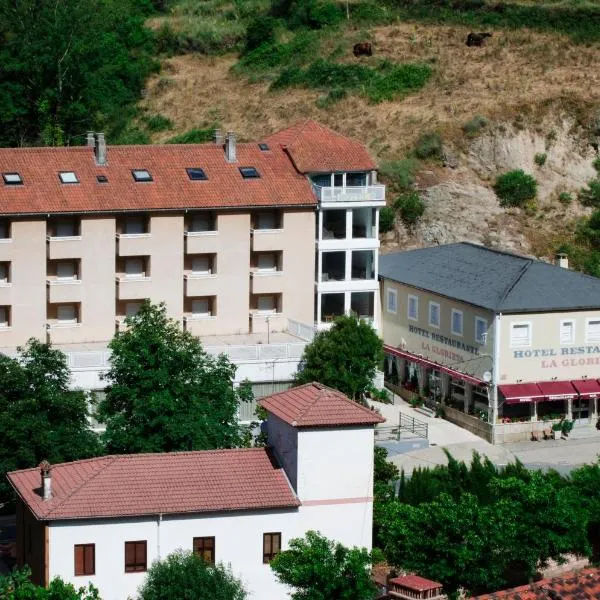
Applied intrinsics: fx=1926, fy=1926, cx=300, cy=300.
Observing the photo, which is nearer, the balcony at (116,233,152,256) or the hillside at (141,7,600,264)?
the balcony at (116,233,152,256)

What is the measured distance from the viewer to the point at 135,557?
4909 centimetres

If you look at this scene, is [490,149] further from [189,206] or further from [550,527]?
[550,527]

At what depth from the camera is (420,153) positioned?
89750 millimetres

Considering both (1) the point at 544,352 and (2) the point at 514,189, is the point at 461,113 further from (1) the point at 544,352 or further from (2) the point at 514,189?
(1) the point at 544,352

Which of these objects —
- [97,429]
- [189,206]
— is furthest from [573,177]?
[97,429]

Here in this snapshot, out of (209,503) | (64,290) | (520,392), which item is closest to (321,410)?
(209,503)

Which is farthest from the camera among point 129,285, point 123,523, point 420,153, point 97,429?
point 420,153

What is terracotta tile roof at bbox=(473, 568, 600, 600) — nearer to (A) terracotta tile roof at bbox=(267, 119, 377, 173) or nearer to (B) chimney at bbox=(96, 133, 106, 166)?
(A) terracotta tile roof at bbox=(267, 119, 377, 173)

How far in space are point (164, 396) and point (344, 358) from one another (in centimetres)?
1166

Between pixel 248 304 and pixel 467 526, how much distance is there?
2356 cm

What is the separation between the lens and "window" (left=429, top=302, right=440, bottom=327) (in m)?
71.9

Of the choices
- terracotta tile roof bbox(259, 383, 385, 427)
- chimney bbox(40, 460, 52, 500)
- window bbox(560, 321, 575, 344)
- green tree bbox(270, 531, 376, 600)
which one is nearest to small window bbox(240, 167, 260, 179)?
window bbox(560, 321, 575, 344)

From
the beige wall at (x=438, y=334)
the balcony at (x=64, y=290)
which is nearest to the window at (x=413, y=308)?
the beige wall at (x=438, y=334)

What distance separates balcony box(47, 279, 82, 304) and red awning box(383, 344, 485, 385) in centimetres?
1271
